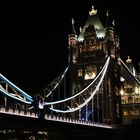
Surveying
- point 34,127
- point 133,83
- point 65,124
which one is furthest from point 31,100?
point 133,83

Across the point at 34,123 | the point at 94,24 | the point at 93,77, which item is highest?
the point at 94,24

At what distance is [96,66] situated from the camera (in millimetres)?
71375

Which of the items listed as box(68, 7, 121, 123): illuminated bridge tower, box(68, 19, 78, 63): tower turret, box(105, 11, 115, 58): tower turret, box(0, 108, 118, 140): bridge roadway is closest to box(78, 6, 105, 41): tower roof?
box(68, 7, 121, 123): illuminated bridge tower

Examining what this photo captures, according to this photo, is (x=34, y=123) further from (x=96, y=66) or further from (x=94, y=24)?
(x=94, y=24)

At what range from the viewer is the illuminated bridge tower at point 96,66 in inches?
2665

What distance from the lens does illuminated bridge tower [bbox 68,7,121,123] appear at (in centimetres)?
6769

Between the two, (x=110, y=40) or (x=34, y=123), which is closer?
(x=34, y=123)

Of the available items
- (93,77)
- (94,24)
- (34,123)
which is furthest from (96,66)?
(34,123)

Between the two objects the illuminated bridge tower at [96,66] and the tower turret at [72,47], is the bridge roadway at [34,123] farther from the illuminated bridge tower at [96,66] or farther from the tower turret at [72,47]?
the tower turret at [72,47]

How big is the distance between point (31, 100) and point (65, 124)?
21.9 feet

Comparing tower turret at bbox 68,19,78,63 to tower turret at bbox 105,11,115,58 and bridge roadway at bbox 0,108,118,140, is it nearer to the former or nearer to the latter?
tower turret at bbox 105,11,115,58

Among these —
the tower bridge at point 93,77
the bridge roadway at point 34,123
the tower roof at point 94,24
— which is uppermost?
the tower roof at point 94,24

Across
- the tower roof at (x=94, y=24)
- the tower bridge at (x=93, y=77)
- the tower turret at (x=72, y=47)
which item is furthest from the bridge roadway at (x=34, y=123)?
the tower roof at (x=94, y=24)

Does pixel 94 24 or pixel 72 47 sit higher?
pixel 94 24
